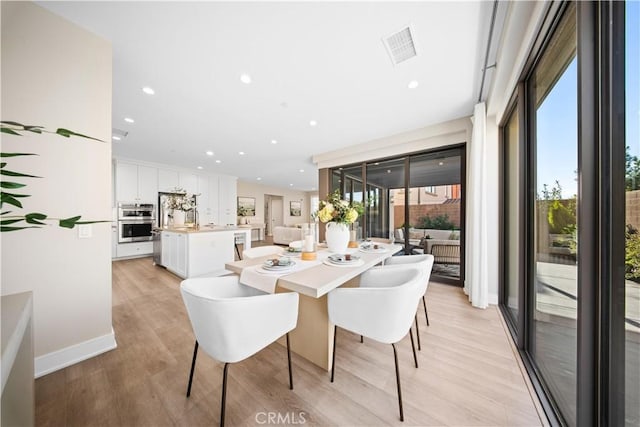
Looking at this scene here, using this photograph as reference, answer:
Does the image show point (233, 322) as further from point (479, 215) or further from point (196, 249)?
point (196, 249)

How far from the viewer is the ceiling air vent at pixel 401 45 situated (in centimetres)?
162

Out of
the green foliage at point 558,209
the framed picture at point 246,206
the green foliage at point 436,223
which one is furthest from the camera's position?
the framed picture at point 246,206

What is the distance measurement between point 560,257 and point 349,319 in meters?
1.31

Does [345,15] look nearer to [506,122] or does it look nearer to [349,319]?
[349,319]

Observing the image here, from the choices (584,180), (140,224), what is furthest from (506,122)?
(140,224)

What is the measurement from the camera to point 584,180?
90 cm

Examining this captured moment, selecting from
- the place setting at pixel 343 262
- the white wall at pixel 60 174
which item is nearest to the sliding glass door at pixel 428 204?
the place setting at pixel 343 262

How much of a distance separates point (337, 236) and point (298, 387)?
43.2 inches

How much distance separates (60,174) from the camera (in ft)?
5.01

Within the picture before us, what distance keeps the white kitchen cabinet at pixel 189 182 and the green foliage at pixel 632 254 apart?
22.8 feet

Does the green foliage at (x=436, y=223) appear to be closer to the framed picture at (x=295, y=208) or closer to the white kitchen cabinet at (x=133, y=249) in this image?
the white kitchen cabinet at (x=133, y=249)

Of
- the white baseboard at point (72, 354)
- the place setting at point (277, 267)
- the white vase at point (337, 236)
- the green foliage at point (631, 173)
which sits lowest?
the white baseboard at point (72, 354)

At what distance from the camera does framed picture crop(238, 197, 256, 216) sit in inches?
336

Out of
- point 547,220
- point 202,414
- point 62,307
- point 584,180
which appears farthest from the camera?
point 62,307
